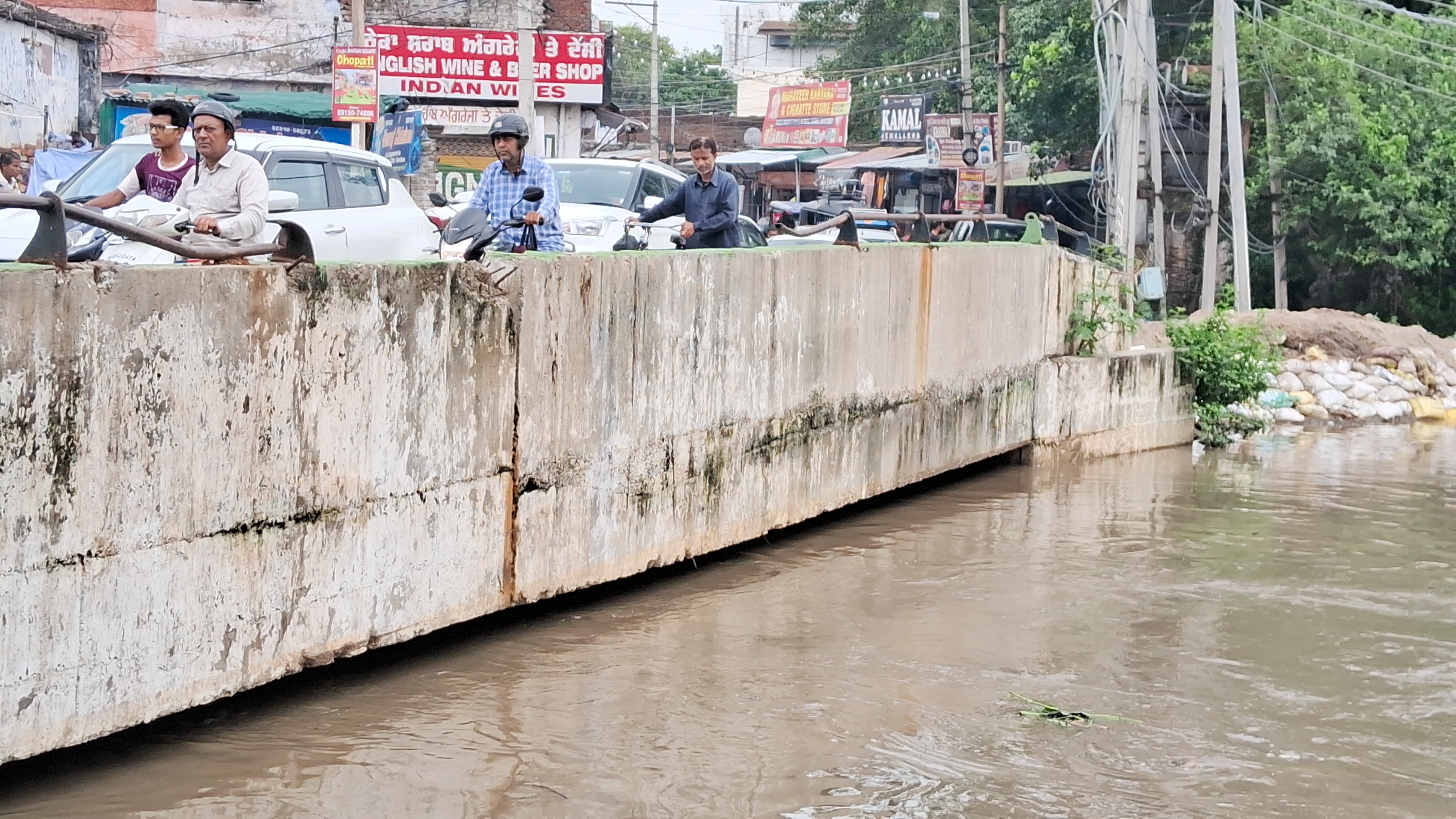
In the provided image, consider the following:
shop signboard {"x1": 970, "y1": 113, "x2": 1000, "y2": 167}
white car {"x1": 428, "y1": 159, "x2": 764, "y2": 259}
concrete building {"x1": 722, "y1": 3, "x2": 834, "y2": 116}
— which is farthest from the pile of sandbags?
concrete building {"x1": 722, "y1": 3, "x2": 834, "y2": 116}

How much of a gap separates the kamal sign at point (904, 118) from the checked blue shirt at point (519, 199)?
35240 mm

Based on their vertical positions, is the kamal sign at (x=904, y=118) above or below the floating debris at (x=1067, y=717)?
above

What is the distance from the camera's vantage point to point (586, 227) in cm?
1398

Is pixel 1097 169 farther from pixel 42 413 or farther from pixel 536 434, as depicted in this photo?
pixel 42 413

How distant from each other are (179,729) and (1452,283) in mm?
27278

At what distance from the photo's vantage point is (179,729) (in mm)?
5000

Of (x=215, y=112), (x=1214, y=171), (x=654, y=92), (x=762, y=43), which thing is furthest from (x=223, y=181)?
(x=762, y=43)

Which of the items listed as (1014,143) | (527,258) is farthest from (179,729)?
(1014,143)

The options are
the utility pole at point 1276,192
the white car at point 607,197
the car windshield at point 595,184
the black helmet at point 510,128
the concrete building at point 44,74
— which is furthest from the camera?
the utility pole at point 1276,192

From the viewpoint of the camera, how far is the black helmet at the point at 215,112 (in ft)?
21.4

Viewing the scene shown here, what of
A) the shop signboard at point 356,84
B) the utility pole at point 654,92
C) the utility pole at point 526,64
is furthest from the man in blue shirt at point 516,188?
the utility pole at point 654,92

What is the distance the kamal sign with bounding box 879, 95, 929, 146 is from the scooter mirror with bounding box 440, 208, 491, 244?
121 feet

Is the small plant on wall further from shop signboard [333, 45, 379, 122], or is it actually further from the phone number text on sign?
the phone number text on sign

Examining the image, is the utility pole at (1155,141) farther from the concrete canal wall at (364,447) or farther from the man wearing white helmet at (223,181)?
the man wearing white helmet at (223,181)
